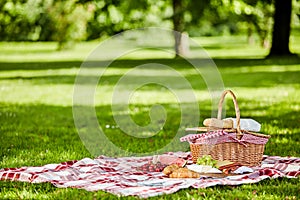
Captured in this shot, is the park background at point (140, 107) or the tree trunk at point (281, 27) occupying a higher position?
the tree trunk at point (281, 27)

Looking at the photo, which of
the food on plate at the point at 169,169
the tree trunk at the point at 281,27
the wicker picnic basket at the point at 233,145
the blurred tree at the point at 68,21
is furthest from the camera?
the blurred tree at the point at 68,21

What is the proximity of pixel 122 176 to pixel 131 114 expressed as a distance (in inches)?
158

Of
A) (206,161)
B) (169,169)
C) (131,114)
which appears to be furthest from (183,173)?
(131,114)

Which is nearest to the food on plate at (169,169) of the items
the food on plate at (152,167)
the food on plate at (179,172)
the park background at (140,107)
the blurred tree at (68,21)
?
the food on plate at (179,172)

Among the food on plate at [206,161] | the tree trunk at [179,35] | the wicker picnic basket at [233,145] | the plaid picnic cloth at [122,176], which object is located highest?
the tree trunk at [179,35]

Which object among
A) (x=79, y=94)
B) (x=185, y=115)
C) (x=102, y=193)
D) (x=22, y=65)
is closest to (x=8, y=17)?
(x=22, y=65)

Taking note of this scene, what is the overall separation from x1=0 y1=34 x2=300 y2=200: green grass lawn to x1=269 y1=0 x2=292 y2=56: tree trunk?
6.94 feet

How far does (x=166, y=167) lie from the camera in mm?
4895

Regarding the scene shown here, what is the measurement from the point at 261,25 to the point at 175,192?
23.7m

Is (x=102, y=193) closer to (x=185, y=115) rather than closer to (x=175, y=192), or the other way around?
(x=175, y=192)

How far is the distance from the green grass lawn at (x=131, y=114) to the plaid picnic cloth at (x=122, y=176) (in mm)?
109

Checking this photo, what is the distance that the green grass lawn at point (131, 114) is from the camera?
4.35 metres

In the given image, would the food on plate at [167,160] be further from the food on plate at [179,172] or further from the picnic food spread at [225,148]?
the food on plate at [179,172]

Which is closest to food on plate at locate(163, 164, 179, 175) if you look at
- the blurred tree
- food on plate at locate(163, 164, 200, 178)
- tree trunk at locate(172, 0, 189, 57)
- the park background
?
food on plate at locate(163, 164, 200, 178)
